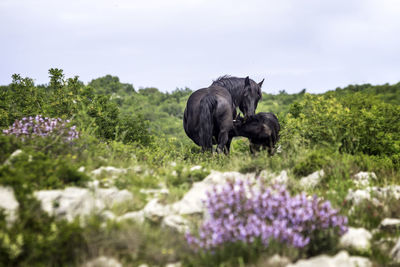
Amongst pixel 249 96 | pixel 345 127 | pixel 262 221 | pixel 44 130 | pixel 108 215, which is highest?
pixel 249 96

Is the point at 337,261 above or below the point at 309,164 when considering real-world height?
below

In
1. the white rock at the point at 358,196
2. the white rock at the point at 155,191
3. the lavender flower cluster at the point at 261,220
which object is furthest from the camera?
the white rock at the point at 358,196

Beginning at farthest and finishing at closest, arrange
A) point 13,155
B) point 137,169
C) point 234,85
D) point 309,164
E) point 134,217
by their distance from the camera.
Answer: point 234,85 < point 309,164 < point 137,169 < point 13,155 < point 134,217

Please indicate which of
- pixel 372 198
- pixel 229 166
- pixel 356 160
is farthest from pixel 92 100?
pixel 372 198

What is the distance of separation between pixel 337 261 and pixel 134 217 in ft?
9.43

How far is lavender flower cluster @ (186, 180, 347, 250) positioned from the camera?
4.70 m

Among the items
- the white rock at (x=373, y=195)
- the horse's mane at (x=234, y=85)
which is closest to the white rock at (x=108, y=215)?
the white rock at (x=373, y=195)

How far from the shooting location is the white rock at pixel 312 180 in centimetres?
692

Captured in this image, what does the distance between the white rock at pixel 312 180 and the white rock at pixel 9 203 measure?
497 centimetres

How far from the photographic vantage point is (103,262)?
447cm

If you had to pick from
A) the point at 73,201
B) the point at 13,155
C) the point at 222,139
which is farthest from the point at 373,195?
the point at 13,155

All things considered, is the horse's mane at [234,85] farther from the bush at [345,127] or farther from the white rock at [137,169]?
the white rock at [137,169]

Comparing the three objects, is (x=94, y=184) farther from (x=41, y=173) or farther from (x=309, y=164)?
(x=309, y=164)

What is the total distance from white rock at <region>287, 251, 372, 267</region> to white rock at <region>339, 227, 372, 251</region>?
13.1 inches
